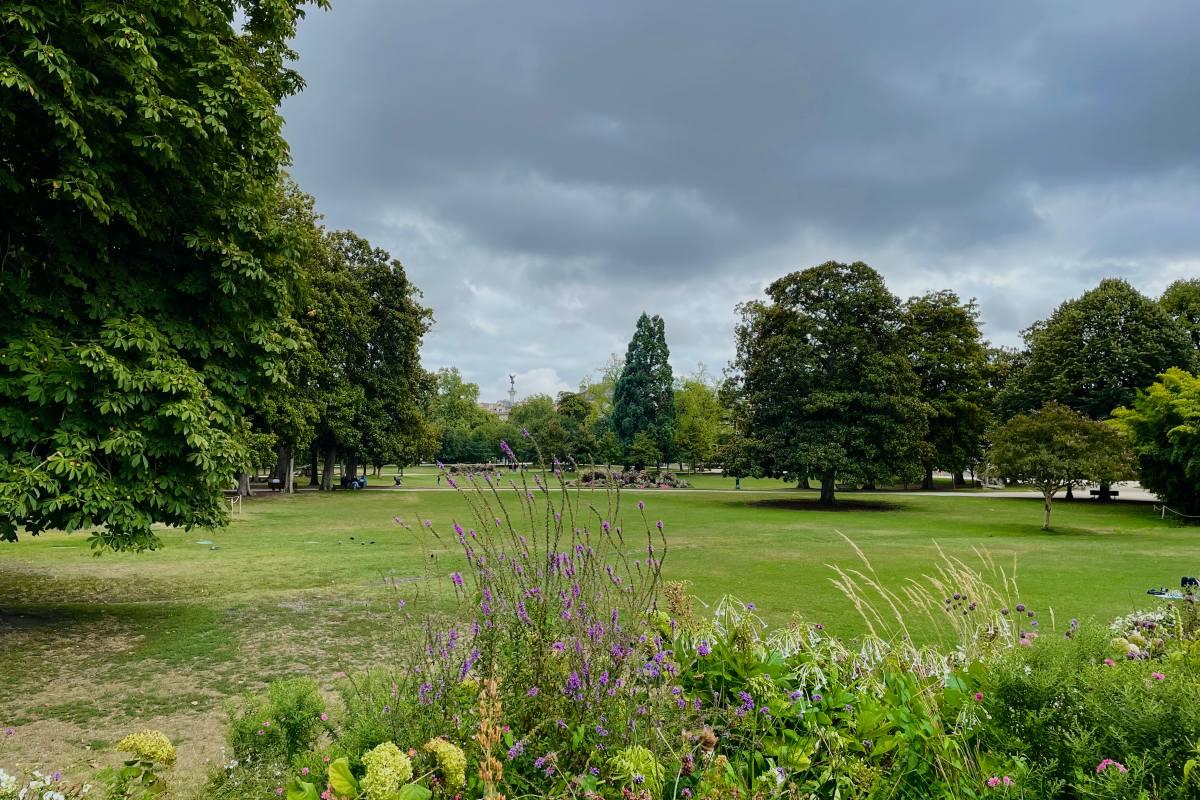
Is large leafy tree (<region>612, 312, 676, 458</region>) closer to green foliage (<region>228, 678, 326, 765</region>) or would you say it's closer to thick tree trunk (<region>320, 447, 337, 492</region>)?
thick tree trunk (<region>320, 447, 337, 492</region>)

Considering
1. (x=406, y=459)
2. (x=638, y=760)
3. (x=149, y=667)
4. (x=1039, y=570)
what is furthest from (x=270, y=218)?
(x=406, y=459)

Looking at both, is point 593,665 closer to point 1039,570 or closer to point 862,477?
point 1039,570

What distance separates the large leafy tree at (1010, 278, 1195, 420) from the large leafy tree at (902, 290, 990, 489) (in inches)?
123

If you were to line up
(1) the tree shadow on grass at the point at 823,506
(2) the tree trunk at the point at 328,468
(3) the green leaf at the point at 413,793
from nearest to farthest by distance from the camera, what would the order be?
(3) the green leaf at the point at 413,793 < (1) the tree shadow on grass at the point at 823,506 < (2) the tree trunk at the point at 328,468

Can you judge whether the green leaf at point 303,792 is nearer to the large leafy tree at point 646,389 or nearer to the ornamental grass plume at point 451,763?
the ornamental grass plume at point 451,763

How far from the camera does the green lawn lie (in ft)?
18.9

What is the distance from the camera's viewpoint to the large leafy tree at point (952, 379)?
1681 inches

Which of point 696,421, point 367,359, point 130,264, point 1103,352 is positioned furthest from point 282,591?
point 696,421

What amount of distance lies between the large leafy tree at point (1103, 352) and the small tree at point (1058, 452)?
16258 mm

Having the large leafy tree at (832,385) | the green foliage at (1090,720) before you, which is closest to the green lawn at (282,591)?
the green foliage at (1090,720)

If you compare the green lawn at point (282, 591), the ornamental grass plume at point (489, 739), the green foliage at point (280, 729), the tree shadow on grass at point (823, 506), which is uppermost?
the ornamental grass plume at point (489, 739)

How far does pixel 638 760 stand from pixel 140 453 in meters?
6.68

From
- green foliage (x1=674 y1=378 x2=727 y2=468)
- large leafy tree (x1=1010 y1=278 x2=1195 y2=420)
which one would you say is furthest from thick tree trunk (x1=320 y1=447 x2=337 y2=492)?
large leafy tree (x1=1010 y1=278 x2=1195 y2=420)

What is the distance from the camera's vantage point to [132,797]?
271 cm
